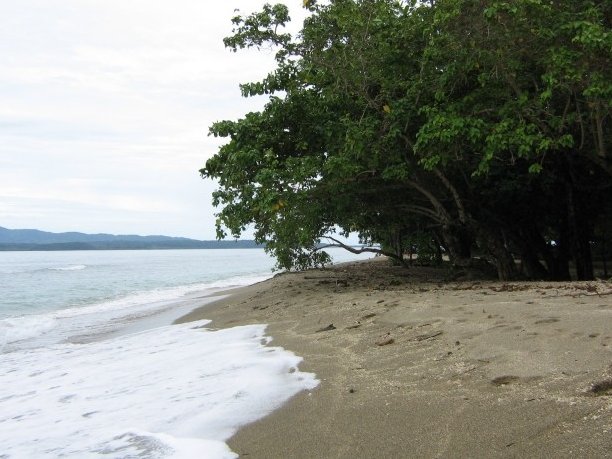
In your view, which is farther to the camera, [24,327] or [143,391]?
[24,327]

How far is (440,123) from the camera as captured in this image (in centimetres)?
917

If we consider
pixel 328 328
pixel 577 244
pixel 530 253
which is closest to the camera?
pixel 328 328

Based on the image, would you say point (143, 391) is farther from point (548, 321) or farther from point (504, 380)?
point (548, 321)

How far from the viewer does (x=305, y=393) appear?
4.40 meters

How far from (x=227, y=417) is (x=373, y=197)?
10991 mm

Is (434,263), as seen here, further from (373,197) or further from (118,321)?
(118,321)

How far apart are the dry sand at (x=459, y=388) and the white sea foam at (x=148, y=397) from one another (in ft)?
0.96

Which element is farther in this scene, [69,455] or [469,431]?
[69,455]

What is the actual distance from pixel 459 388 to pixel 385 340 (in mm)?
1981

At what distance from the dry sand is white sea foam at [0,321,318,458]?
0.96ft

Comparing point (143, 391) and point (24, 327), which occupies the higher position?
point (143, 391)

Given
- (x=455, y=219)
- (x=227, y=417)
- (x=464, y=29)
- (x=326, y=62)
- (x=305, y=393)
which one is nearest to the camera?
(x=227, y=417)

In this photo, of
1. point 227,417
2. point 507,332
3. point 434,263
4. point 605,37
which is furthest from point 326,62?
point 434,263

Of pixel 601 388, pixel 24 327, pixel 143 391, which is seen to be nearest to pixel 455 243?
pixel 143 391
